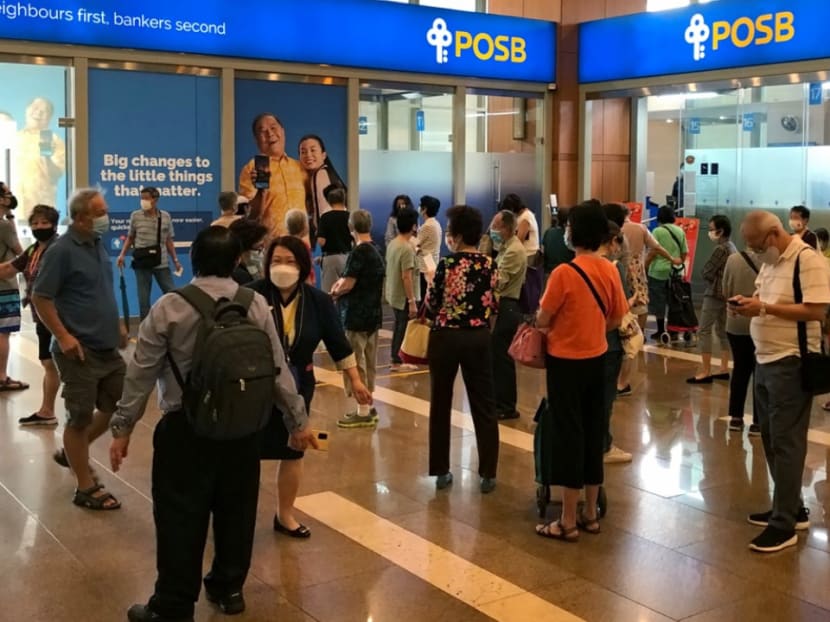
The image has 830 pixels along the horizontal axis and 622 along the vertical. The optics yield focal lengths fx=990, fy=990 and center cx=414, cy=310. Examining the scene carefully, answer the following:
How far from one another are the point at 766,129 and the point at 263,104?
6816 mm

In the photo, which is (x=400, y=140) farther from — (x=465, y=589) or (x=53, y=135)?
(x=465, y=589)

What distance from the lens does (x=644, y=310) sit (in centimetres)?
902

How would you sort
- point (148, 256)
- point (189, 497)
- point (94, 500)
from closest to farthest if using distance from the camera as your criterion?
point (189, 497) → point (94, 500) → point (148, 256)

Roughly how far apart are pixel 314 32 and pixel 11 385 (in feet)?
20.3

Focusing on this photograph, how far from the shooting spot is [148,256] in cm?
1037

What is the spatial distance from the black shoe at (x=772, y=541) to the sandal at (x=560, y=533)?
0.83 meters

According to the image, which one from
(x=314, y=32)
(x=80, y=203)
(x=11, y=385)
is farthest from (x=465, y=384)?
(x=314, y=32)

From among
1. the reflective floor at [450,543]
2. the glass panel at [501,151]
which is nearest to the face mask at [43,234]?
the reflective floor at [450,543]

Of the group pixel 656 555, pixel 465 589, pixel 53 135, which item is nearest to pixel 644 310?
pixel 656 555

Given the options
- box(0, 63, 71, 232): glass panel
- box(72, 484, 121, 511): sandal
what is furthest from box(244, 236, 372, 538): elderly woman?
box(0, 63, 71, 232): glass panel

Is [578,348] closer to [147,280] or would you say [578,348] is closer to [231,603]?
[231,603]

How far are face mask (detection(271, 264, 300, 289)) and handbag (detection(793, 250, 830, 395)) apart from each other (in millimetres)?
2304

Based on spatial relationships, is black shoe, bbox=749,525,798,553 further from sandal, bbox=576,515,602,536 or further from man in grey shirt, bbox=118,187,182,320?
man in grey shirt, bbox=118,187,182,320

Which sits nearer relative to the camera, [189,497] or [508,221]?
[189,497]
